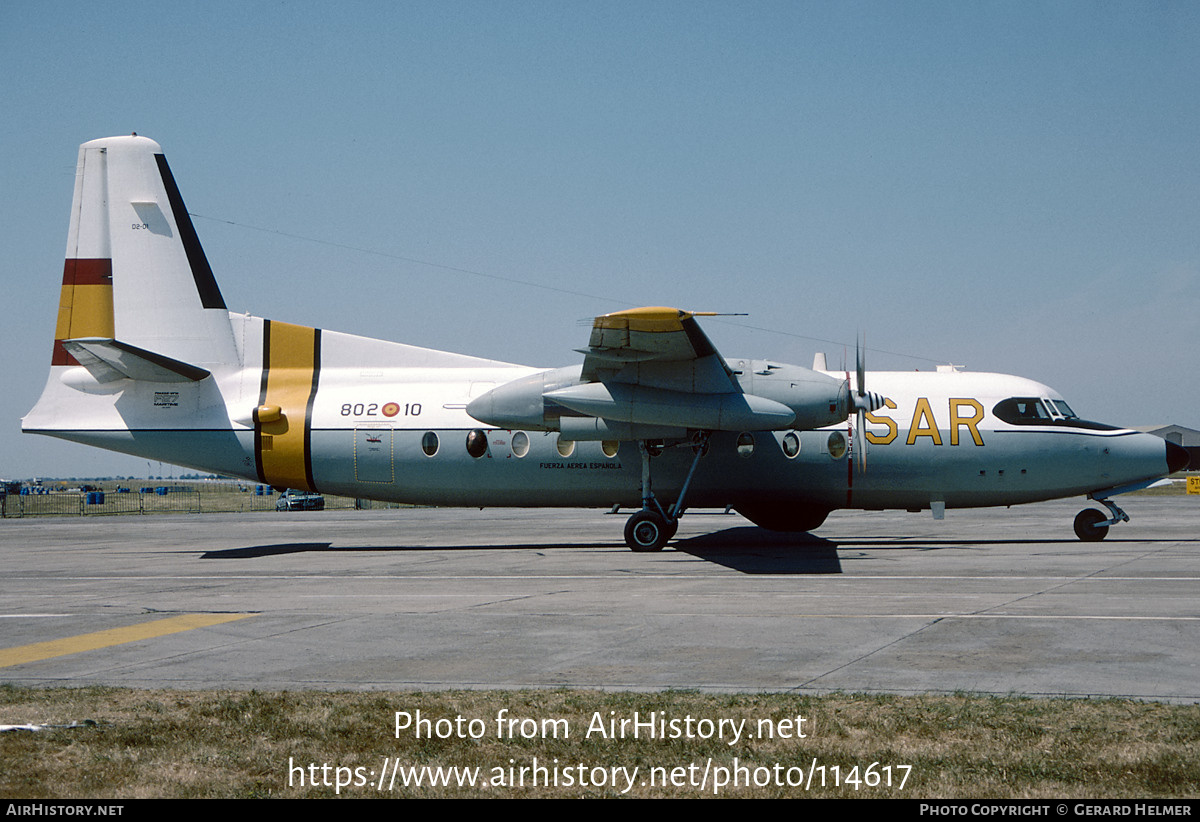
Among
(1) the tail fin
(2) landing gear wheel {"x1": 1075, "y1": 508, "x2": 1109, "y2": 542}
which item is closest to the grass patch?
(1) the tail fin

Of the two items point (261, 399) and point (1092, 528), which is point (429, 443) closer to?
point (261, 399)

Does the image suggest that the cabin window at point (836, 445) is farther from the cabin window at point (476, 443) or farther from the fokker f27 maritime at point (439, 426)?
the cabin window at point (476, 443)

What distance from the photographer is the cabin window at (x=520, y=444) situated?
21.1m

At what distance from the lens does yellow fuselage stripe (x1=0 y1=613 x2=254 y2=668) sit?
926cm

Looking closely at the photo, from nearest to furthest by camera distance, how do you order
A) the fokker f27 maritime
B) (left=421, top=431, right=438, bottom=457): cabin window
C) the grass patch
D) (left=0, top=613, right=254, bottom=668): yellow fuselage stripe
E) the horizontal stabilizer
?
1. the grass patch
2. (left=0, top=613, right=254, bottom=668): yellow fuselage stripe
3. the horizontal stabilizer
4. the fokker f27 maritime
5. (left=421, top=431, right=438, bottom=457): cabin window

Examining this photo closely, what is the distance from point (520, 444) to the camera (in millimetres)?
21125

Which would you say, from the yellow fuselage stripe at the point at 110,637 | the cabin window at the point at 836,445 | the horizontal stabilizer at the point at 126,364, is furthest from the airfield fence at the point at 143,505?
the yellow fuselage stripe at the point at 110,637

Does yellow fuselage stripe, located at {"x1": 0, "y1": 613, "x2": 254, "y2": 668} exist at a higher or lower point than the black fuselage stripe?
lower

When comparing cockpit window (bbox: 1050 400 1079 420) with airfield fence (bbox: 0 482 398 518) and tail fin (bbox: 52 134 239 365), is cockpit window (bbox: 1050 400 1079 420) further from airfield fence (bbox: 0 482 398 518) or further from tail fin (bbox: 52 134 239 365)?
airfield fence (bbox: 0 482 398 518)

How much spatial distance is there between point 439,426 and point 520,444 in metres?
1.91

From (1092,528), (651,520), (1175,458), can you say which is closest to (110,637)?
(651,520)

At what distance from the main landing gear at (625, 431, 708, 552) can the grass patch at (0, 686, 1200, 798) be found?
42.1 ft
